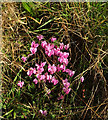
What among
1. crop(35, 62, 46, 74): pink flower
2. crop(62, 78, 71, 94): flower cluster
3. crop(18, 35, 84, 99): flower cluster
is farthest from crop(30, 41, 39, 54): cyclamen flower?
crop(62, 78, 71, 94): flower cluster

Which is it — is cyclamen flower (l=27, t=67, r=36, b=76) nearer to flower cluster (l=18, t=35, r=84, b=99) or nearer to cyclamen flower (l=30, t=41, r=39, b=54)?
flower cluster (l=18, t=35, r=84, b=99)

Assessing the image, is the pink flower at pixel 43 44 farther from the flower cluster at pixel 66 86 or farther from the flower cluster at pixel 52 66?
the flower cluster at pixel 66 86

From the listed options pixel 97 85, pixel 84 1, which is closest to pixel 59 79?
pixel 97 85

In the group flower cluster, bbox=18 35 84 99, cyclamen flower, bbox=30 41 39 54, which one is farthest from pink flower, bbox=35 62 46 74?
cyclamen flower, bbox=30 41 39 54

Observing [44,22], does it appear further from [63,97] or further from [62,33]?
[63,97]

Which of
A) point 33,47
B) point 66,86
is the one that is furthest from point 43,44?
point 66,86

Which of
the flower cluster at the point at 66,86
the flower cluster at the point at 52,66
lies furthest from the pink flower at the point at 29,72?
the flower cluster at the point at 66,86

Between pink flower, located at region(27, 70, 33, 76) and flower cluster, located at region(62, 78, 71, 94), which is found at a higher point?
pink flower, located at region(27, 70, 33, 76)

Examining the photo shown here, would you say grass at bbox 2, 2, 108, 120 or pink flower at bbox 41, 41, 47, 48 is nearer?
grass at bbox 2, 2, 108, 120

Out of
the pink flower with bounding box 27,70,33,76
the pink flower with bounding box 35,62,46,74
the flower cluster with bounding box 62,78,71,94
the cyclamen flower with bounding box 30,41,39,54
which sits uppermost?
the cyclamen flower with bounding box 30,41,39,54
